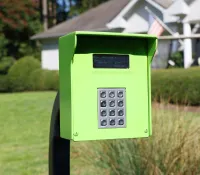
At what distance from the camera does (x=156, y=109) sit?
612 centimetres

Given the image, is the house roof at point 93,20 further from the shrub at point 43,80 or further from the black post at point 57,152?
the black post at point 57,152

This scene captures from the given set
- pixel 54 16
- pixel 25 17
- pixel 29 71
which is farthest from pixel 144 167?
pixel 54 16

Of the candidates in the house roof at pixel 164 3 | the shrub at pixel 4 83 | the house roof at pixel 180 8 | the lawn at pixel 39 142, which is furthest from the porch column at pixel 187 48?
the shrub at pixel 4 83

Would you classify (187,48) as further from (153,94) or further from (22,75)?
(22,75)

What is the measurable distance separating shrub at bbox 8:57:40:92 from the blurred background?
0.17 feet

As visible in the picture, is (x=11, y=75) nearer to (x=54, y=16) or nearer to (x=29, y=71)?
(x=29, y=71)

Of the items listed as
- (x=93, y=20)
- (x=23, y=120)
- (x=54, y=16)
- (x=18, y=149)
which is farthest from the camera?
(x=54, y=16)

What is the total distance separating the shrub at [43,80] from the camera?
2586 cm

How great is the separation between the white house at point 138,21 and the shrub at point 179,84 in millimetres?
3054

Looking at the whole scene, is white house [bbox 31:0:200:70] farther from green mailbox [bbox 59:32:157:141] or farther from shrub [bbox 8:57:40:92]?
green mailbox [bbox 59:32:157:141]

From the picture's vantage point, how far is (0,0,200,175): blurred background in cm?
505

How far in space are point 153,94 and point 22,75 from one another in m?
13.2

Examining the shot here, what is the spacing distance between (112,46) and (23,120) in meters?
9.55

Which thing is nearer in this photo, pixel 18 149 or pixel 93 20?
pixel 18 149
